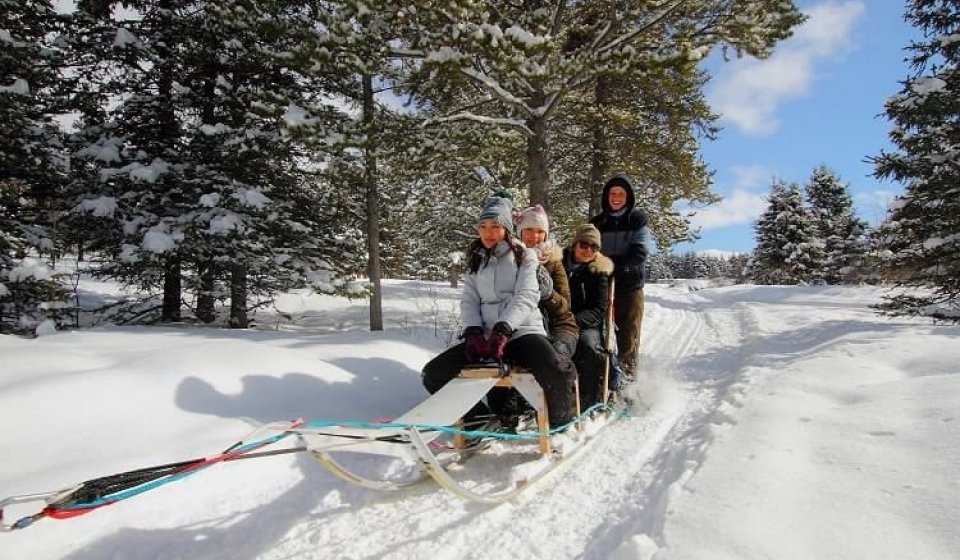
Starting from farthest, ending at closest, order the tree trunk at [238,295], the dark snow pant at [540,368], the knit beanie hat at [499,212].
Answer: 1. the tree trunk at [238,295]
2. the knit beanie hat at [499,212]
3. the dark snow pant at [540,368]

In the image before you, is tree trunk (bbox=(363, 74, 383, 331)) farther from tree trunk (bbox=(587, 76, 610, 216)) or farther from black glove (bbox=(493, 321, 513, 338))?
black glove (bbox=(493, 321, 513, 338))

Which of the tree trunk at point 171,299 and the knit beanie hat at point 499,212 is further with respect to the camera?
the tree trunk at point 171,299

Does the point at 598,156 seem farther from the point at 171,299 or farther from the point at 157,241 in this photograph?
the point at 171,299

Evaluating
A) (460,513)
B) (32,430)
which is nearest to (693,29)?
(460,513)

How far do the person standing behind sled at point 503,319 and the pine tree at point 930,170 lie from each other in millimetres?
9096

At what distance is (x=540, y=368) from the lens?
148 inches

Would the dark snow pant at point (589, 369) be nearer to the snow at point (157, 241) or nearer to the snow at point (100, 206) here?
the snow at point (157, 241)

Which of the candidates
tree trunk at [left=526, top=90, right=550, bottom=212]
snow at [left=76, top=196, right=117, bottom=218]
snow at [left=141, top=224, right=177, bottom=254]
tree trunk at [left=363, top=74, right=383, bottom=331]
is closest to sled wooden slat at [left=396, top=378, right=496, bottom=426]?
tree trunk at [left=363, top=74, right=383, bottom=331]

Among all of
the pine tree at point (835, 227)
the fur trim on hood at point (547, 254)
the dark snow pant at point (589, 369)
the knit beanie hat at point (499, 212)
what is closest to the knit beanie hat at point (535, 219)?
the fur trim on hood at point (547, 254)

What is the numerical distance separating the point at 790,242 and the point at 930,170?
87.8ft

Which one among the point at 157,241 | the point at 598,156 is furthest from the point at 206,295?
the point at 598,156

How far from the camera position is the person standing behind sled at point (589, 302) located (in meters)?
4.62

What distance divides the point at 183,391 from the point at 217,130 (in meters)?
7.36

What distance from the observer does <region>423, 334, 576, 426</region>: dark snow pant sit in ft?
12.4
